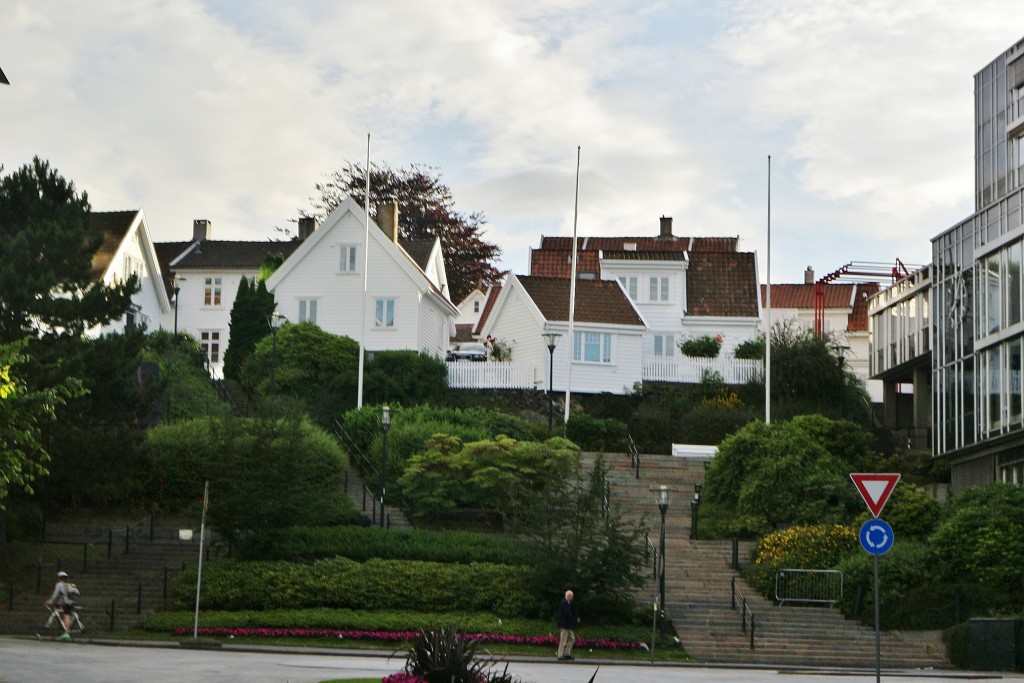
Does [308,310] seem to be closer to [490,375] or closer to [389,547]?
[490,375]

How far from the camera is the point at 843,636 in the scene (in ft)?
111

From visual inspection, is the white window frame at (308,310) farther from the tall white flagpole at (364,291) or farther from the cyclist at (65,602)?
the cyclist at (65,602)

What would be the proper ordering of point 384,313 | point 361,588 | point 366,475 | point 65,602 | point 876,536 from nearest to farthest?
point 876,536 → point 65,602 → point 361,588 → point 366,475 → point 384,313

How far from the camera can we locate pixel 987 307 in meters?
45.8

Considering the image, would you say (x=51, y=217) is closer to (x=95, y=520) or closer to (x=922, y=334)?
(x=95, y=520)

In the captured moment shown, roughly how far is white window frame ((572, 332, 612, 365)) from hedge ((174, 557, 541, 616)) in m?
26.1

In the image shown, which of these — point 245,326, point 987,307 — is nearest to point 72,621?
point 987,307

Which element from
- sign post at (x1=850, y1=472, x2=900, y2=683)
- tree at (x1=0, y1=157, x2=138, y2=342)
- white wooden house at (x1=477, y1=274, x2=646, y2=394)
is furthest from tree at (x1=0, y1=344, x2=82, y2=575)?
white wooden house at (x1=477, y1=274, x2=646, y2=394)

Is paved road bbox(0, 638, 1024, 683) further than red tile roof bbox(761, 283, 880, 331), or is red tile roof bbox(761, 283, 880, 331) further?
red tile roof bbox(761, 283, 880, 331)

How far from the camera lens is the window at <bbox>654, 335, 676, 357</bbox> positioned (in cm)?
7144

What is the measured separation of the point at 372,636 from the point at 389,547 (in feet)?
19.3

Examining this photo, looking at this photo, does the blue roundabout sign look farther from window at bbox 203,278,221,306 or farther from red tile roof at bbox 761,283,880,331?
red tile roof at bbox 761,283,880,331

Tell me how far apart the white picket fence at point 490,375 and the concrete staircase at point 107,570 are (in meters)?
19.6

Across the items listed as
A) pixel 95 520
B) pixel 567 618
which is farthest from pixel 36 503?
pixel 567 618
